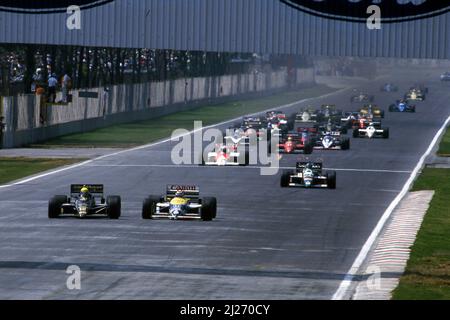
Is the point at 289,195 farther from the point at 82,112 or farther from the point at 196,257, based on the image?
the point at 82,112

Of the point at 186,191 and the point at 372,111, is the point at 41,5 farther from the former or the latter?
the point at 372,111

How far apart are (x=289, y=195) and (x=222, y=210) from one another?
17.5ft

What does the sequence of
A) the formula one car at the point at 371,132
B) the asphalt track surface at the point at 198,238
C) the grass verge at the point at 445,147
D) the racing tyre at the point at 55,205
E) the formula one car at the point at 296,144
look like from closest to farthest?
the asphalt track surface at the point at 198,238 < the racing tyre at the point at 55,205 < the formula one car at the point at 296,144 < the grass verge at the point at 445,147 < the formula one car at the point at 371,132

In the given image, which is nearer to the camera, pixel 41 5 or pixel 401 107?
pixel 41 5

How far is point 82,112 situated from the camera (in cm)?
8075

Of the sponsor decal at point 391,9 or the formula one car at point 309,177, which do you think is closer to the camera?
the formula one car at point 309,177

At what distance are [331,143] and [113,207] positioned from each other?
102 ft

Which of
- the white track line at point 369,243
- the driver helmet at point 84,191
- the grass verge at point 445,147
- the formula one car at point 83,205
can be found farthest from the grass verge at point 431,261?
the grass verge at point 445,147

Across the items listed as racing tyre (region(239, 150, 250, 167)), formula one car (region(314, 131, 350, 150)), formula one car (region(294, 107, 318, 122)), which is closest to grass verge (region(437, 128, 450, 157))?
formula one car (region(314, 131, 350, 150))

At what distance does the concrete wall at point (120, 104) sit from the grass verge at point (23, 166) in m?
6.32

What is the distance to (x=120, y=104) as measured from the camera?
90.7 m

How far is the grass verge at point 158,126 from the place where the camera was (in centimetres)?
7170

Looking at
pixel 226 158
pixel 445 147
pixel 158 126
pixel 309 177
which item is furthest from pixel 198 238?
pixel 158 126

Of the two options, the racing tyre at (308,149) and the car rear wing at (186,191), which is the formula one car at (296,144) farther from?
the car rear wing at (186,191)
